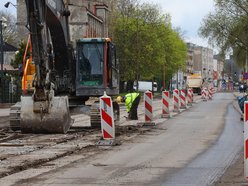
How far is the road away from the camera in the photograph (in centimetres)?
975

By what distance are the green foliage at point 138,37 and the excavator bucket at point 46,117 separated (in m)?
51.6

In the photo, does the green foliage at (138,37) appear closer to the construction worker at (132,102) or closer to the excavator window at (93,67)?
the construction worker at (132,102)

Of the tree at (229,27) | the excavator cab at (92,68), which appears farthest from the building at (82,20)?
the excavator cab at (92,68)

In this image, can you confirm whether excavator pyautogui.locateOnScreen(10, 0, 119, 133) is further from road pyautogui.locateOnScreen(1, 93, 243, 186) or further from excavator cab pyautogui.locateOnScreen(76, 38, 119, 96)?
road pyautogui.locateOnScreen(1, 93, 243, 186)

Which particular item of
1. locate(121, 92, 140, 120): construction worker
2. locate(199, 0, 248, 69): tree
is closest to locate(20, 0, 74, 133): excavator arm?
locate(121, 92, 140, 120): construction worker

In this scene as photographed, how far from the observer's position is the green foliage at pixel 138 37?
7219 centimetres

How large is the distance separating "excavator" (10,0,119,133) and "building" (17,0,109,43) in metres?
57.8

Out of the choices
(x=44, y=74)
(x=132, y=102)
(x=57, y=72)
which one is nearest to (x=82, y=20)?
(x=132, y=102)

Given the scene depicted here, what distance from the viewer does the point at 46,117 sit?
687 inches

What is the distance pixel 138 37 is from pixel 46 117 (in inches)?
2186

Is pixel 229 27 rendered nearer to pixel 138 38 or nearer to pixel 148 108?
pixel 138 38

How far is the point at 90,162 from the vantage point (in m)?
12.0

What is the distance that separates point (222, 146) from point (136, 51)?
188 feet

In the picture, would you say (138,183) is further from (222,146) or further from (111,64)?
(111,64)
